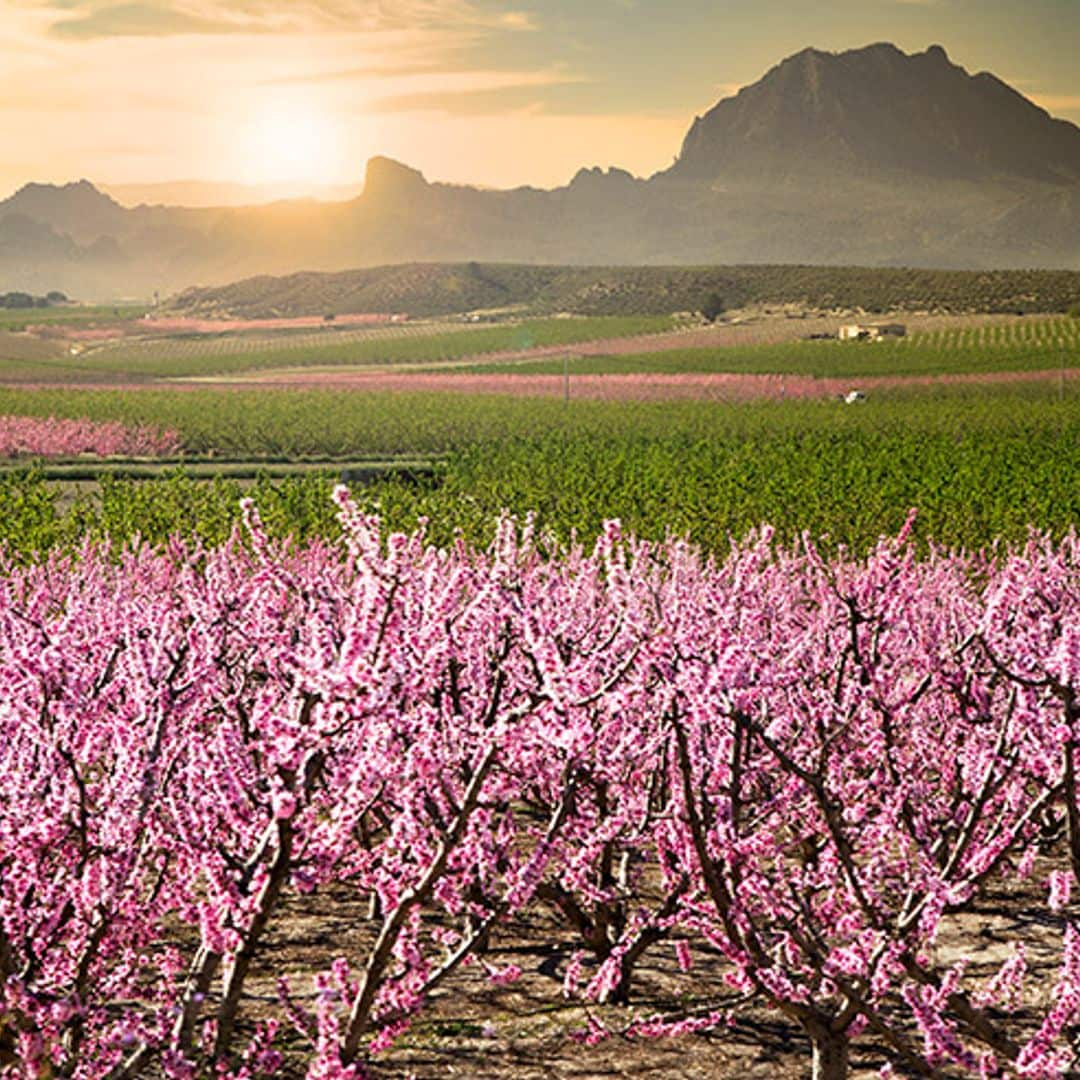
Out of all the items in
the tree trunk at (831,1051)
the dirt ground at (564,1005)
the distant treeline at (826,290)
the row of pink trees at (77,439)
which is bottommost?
the row of pink trees at (77,439)

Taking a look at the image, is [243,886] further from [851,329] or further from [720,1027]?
[851,329]

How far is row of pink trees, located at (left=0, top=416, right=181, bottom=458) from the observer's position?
44.3 metres

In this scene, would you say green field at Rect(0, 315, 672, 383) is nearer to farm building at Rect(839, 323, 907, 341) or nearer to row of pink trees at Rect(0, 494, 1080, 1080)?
farm building at Rect(839, 323, 907, 341)

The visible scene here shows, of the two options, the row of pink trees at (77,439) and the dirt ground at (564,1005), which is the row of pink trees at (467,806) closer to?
the dirt ground at (564,1005)

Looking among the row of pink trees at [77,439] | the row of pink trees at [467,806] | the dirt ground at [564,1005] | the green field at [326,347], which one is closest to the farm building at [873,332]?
the green field at [326,347]

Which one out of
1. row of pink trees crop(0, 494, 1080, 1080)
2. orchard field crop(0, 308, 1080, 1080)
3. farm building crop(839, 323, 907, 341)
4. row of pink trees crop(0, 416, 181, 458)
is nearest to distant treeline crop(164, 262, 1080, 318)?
farm building crop(839, 323, 907, 341)

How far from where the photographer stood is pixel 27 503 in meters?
21.5

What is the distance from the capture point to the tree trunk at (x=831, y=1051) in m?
5.30

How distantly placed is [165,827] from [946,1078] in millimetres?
3028

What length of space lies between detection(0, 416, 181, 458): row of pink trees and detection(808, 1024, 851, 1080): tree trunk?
41022 mm

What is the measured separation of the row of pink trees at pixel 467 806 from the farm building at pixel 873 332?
334 ft

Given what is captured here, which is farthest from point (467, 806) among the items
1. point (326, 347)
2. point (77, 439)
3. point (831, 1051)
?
point (326, 347)

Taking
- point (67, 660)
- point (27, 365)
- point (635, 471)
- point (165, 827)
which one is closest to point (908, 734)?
point (165, 827)

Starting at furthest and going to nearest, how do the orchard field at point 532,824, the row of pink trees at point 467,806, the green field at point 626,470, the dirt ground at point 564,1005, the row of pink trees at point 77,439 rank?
the row of pink trees at point 77,439 → the green field at point 626,470 → the dirt ground at point 564,1005 → the orchard field at point 532,824 → the row of pink trees at point 467,806
